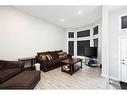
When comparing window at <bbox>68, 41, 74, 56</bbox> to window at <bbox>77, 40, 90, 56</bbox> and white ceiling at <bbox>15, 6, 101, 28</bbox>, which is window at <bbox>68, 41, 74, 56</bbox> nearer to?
window at <bbox>77, 40, 90, 56</bbox>

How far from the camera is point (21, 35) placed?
→ 4.44 m

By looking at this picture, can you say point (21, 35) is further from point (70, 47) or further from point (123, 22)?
point (123, 22)

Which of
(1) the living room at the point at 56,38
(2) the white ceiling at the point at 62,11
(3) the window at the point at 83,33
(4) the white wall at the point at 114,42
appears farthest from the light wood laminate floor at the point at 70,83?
(3) the window at the point at 83,33

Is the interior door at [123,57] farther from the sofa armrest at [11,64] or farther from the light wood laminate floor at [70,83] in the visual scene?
the sofa armrest at [11,64]

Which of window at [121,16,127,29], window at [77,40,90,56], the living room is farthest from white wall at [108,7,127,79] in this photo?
window at [77,40,90,56]

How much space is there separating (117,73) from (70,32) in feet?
16.8

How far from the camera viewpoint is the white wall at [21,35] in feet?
12.6

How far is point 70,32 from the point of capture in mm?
7730

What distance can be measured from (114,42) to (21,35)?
15.0ft

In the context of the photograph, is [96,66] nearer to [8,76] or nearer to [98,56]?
[98,56]

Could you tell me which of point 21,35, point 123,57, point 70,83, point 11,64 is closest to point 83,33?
point 123,57

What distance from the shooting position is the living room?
128 inches

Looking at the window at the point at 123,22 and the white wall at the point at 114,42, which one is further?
the white wall at the point at 114,42
